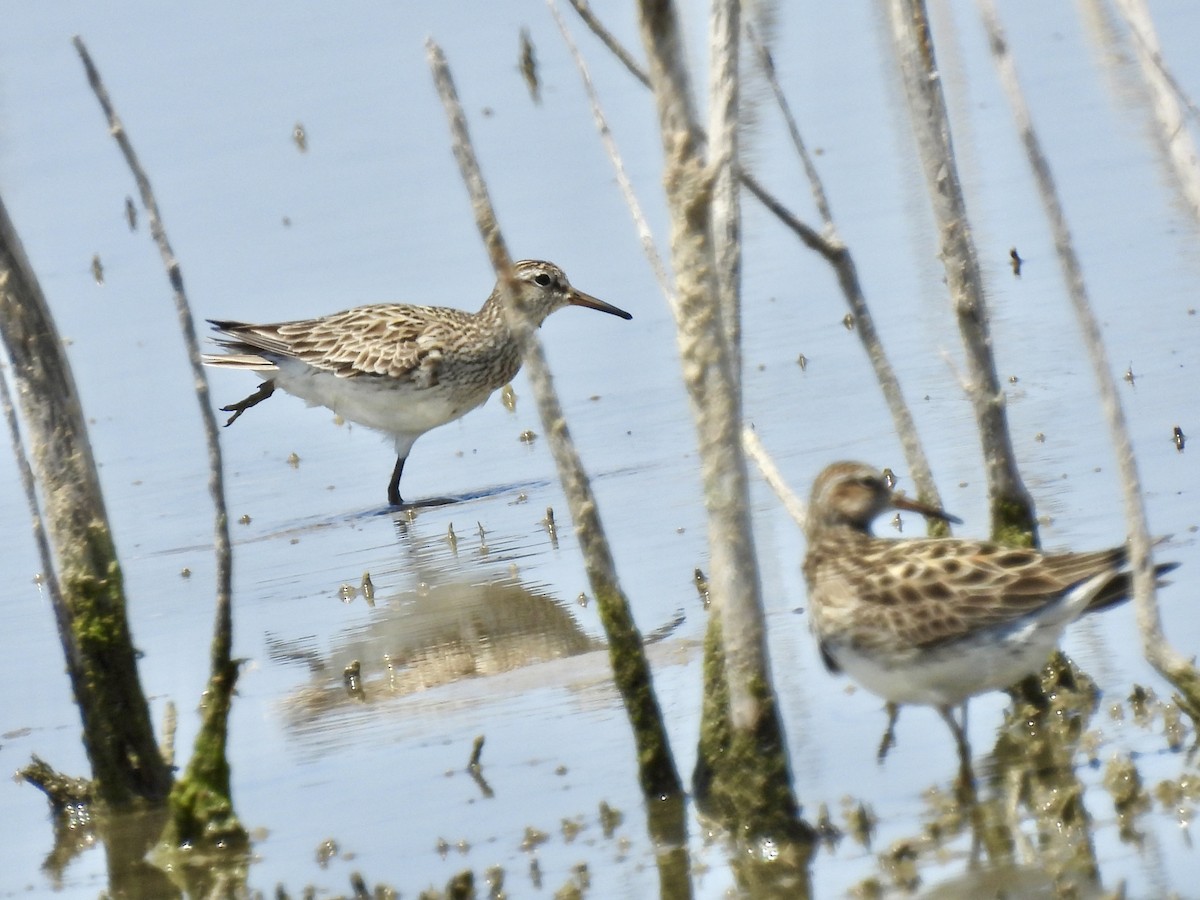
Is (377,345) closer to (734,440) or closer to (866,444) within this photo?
(866,444)

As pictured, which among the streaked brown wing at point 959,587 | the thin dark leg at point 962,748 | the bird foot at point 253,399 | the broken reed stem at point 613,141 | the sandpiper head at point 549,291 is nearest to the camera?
Answer: the streaked brown wing at point 959,587

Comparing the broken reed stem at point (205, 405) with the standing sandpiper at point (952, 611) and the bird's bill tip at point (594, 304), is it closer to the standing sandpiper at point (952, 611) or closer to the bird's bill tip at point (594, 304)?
the standing sandpiper at point (952, 611)

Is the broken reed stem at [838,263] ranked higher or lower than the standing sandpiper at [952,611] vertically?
higher

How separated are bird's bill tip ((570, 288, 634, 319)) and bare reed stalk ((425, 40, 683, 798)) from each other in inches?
→ 248

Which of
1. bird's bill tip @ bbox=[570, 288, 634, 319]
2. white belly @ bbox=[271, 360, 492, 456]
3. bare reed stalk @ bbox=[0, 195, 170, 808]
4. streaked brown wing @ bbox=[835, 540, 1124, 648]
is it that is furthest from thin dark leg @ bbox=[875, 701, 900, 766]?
bird's bill tip @ bbox=[570, 288, 634, 319]

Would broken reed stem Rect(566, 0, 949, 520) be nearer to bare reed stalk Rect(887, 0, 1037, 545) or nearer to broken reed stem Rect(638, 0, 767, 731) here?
Answer: bare reed stalk Rect(887, 0, 1037, 545)

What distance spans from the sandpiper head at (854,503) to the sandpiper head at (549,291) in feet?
19.0

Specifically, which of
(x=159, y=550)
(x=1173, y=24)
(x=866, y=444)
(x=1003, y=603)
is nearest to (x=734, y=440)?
(x=1003, y=603)

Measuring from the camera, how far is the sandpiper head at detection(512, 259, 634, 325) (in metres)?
12.2

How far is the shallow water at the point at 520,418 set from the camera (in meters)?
6.38

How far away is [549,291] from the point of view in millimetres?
12398

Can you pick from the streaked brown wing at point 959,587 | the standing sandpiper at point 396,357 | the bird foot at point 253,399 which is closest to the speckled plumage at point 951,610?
the streaked brown wing at point 959,587

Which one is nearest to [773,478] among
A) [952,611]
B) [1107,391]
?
[952,611]

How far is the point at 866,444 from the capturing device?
965 centimetres
